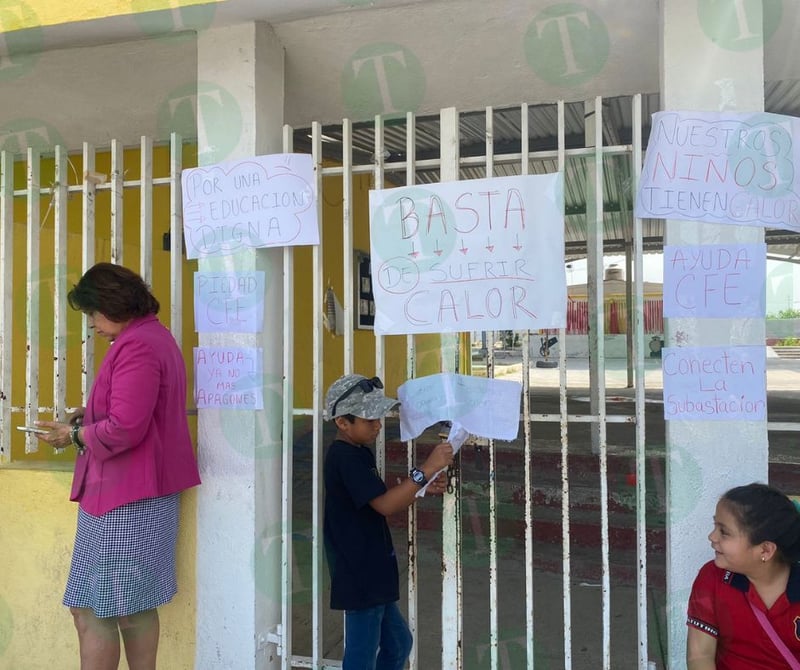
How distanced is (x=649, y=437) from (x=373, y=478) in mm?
5269

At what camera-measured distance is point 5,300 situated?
3242 millimetres

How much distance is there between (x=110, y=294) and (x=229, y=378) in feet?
1.88

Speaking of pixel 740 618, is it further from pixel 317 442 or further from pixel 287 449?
pixel 287 449

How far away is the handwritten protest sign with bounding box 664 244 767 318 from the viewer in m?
2.21

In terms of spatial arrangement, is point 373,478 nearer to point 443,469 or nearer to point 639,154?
point 443,469

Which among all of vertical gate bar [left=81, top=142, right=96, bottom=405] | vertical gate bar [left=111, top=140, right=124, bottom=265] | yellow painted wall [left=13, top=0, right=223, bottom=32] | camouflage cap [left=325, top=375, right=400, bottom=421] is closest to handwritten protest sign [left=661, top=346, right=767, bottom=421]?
Result: camouflage cap [left=325, top=375, right=400, bottom=421]

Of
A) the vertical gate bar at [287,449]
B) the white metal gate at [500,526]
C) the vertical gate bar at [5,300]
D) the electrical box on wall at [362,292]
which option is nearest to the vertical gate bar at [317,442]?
the white metal gate at [500,526]

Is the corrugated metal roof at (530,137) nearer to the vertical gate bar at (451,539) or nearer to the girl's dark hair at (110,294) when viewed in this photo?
the vertical gate bar at (451,539)

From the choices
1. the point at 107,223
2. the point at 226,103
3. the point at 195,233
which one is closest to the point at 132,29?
the point at 226,103

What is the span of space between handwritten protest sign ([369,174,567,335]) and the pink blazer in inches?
33.0

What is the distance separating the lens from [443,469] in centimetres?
239

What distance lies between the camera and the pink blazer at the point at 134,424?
225 cm

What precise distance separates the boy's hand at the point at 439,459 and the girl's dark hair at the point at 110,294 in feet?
3.92

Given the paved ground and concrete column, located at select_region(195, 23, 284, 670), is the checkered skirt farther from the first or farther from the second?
the paved ground
